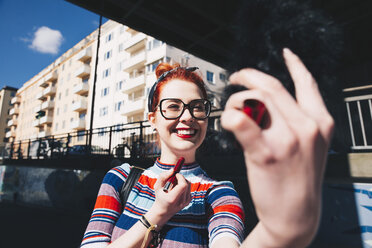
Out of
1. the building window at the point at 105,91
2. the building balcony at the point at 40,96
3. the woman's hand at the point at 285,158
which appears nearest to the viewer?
the woman's hand at the point at 285,158

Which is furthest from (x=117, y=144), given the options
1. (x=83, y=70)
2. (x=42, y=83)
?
(x=42, y=83)

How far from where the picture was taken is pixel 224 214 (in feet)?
3.51

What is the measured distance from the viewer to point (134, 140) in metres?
9.89

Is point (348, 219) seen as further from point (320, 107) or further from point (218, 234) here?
point (320, 107)

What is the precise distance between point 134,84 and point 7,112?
5381cm

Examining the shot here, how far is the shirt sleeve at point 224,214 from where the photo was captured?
38.4 inches

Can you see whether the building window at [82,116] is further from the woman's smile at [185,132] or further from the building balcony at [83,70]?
the woman's smile at [185,132]

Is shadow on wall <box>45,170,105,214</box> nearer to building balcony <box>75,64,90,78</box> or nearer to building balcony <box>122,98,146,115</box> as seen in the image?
building balcony <box>122,98,146,115</box>

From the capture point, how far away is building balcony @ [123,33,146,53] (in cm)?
→ 2647

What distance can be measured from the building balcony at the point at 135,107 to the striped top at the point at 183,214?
23.6m

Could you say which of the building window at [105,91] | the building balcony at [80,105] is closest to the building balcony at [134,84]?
the building window at [105,91]

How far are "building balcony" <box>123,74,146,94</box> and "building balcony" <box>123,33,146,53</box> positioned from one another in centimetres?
488

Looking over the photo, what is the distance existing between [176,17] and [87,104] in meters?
31.7

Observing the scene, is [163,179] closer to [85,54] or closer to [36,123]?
[85,54]
